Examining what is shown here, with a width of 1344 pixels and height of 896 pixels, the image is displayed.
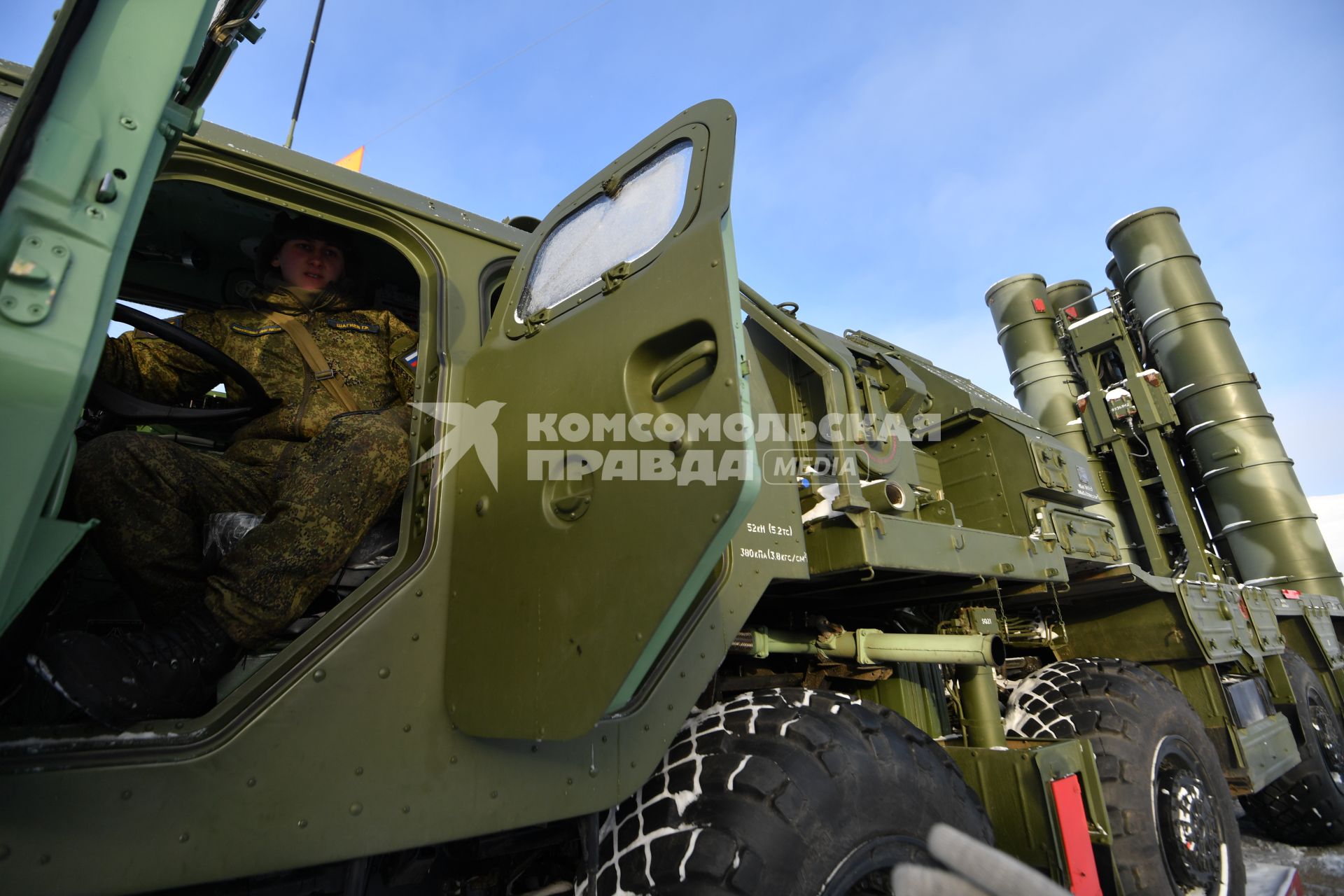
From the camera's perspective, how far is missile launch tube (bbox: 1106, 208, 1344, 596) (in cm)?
854

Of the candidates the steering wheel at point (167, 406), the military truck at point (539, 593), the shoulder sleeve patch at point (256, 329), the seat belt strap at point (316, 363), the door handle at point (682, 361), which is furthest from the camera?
the shoulder sleeve patch at point (256, 329)

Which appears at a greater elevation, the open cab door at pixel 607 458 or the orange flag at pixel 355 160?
the orange flag at pixel 355 160

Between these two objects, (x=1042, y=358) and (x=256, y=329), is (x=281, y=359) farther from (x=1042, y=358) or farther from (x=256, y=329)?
(x=1042, y=358)

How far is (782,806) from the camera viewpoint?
1774 millimetres

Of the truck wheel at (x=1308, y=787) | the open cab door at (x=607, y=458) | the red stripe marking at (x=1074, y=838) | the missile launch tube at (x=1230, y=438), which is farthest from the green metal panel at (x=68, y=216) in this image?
the missile launch tube at (x=1230, y=438)

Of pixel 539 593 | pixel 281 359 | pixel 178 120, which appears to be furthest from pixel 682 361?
pixel 281 359

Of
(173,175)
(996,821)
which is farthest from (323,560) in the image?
(996,821)

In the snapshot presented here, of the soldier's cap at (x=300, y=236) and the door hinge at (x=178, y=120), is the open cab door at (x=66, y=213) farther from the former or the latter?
the soldier's cap at (x=300, y=236)

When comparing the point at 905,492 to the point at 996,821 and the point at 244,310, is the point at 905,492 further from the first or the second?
the point at 244,310

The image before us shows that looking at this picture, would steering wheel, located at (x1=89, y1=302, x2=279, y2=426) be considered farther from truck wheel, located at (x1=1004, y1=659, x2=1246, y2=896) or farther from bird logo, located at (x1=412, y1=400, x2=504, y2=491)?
truck wheel, located at (x1=1004, y1=659, x2=1246, y2=896)

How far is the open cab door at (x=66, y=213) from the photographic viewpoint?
3.10 feet

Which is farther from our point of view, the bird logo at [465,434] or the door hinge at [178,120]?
the bird logo at [465,434]

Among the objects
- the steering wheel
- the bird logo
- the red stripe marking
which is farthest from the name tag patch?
the red stripe marking

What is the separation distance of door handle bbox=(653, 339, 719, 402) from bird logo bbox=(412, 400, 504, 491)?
0.43 m
